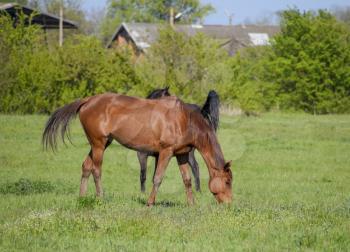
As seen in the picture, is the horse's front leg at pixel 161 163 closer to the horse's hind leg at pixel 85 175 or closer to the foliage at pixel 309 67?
the horse's hind leg at pixel 85 175

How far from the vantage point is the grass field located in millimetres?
7246

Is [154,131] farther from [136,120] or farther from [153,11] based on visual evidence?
[153,11]

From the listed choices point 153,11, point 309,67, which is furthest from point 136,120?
point 153,11

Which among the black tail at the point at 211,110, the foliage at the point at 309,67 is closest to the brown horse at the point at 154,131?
the black tail at the point at 211,110

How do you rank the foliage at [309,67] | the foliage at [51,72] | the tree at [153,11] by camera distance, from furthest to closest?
the tree at [153,11]
the foliage at [309,67]
the foliage at [51,72]

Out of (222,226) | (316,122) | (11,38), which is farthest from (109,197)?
(11,38)

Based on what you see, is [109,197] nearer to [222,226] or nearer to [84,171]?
[84,171]

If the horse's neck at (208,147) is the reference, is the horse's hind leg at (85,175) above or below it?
below

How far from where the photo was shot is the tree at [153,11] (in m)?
79.9

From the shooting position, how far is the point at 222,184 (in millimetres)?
10273

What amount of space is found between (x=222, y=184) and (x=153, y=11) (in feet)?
238

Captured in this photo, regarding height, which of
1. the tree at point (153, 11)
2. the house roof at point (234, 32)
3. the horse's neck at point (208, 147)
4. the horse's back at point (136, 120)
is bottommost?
the horse's neck at point (208, 147)

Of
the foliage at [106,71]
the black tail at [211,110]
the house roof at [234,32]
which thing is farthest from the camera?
the house roof at [234,32]

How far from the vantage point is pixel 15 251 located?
679 centimetres
